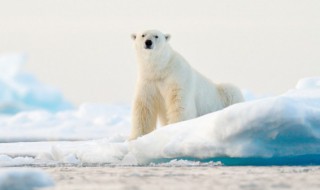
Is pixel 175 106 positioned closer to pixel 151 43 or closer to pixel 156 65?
pixel 156 65

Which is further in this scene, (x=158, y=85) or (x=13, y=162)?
(x=158, y=85)

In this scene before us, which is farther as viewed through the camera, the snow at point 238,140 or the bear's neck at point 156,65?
the bear's neck at point 156,65

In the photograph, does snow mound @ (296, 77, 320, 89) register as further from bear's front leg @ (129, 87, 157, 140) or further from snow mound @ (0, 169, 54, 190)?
snow mound @ (0, 169, 54, 190)

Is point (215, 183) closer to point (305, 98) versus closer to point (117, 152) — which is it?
point (305, 98)

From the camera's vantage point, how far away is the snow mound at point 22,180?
3.93 m

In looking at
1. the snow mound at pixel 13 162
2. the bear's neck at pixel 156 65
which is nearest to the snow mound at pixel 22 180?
the snow mound at pixel 13 162

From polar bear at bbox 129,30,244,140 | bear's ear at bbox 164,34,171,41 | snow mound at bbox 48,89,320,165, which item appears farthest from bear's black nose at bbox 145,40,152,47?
snow mound at bbox 48,89,320,165

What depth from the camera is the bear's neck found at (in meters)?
9.11

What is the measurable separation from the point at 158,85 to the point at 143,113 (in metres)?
0.40

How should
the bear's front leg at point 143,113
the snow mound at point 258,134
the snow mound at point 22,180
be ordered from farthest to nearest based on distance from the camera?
the bear's front leg at point 143,113, the snow mound at point 258,134, the snow mound at point 22,180

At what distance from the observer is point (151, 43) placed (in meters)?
9.07

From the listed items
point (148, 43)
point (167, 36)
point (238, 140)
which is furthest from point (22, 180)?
point (167, 36)

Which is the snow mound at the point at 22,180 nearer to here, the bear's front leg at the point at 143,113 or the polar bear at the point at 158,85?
the polar bear at the point at 158,85

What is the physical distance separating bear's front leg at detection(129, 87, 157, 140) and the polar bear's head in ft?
1.56
